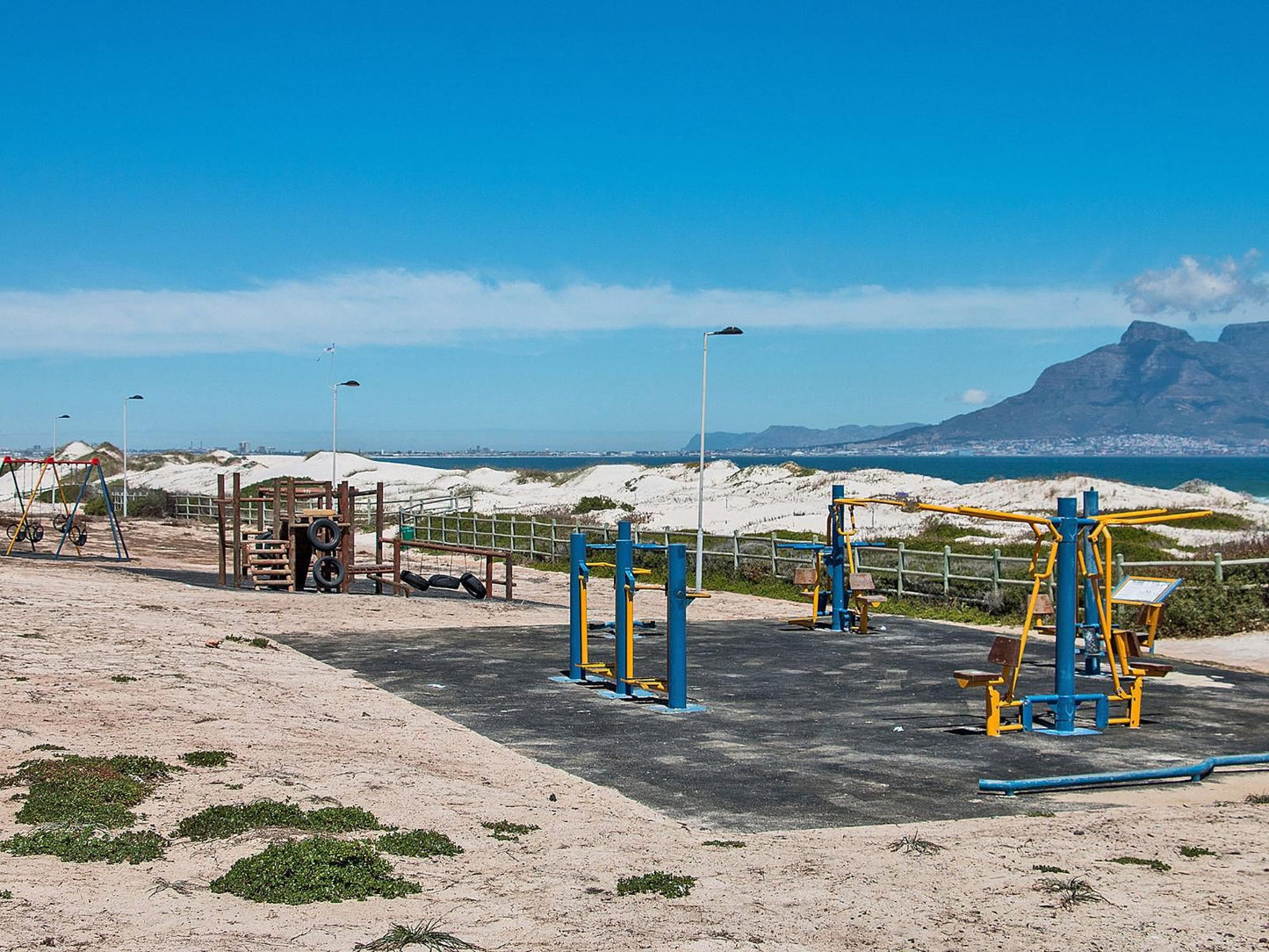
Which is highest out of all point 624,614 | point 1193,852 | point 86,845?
point 624,614

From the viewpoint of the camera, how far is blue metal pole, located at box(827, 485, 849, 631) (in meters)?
23.2

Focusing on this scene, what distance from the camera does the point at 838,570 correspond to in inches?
922

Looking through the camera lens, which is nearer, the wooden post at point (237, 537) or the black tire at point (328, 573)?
the black tire at point (328, 573)

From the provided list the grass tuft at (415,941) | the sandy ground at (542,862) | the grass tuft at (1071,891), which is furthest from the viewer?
the grass tuft at (1071,891)

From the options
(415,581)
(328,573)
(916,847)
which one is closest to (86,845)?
(916,847)

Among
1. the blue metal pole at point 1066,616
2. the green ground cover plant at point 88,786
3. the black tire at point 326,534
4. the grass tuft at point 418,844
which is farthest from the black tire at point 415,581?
the grass tuft at point 418,844

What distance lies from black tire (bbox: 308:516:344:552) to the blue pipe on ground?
2018 centimetres

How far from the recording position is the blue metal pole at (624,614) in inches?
630

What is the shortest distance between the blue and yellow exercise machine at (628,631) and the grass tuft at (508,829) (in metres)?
5.39

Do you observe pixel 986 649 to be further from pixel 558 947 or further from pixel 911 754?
pixel 558 947

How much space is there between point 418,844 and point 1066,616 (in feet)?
25.7

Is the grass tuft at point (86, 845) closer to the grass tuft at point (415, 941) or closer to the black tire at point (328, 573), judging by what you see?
the grass tuft at point (415, 941)

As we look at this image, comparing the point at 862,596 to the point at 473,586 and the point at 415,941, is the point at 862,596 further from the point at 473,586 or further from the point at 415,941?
the point at 415,941

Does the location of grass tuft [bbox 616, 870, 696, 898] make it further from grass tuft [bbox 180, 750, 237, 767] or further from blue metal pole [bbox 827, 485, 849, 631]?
blue metal pole [bbox 827, 485, 849, 631]
